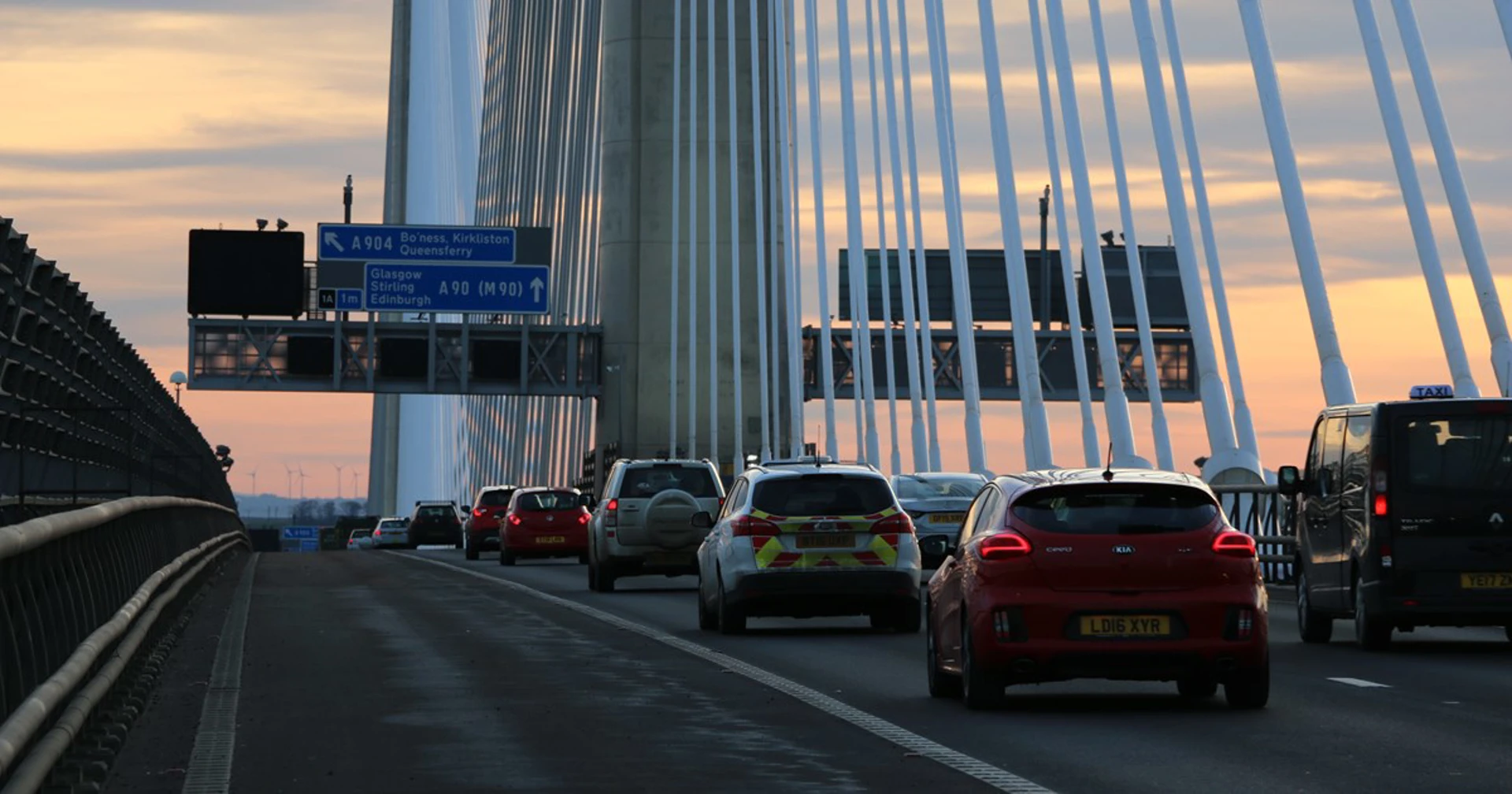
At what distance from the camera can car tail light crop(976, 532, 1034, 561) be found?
1522 centimetres

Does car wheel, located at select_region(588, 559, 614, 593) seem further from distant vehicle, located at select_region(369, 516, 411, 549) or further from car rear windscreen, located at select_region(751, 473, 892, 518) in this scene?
distant vehicle, located at select_region(369, 516, 411, 549)

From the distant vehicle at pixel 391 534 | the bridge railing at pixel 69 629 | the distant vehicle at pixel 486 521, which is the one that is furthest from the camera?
the distant vehicle at pixel 391 534

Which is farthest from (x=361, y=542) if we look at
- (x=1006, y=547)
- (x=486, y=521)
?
(x=1006, y=547)

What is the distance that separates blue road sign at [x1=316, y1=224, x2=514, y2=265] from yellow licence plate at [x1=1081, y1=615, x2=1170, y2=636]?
78.4 metres

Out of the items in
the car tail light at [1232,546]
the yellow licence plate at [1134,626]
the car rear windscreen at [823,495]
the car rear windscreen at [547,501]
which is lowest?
the yellow licence plate at [1134,626]

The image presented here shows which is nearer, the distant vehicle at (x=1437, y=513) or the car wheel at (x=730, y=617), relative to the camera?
the distant vehicle at (x=1437, y=513)

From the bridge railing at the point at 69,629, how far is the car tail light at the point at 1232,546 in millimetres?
5779

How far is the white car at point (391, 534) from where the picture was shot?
287 ft

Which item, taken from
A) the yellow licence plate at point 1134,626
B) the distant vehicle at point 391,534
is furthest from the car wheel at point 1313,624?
the distant vehicle at point 391,534

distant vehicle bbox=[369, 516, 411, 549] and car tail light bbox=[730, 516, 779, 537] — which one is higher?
distant vehicle bbox=[369, 516, 411, 549]

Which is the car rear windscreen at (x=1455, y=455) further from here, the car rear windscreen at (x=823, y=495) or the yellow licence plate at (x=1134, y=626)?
the yellow licence plate at (x=1134, y=626)

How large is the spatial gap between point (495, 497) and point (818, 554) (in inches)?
1413

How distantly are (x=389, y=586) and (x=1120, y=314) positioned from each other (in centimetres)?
9405

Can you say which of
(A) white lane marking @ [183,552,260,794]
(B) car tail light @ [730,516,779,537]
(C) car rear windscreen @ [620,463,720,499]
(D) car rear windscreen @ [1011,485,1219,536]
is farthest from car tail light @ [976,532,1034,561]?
(C) car rear windscreen @ [620,463,720,499]
